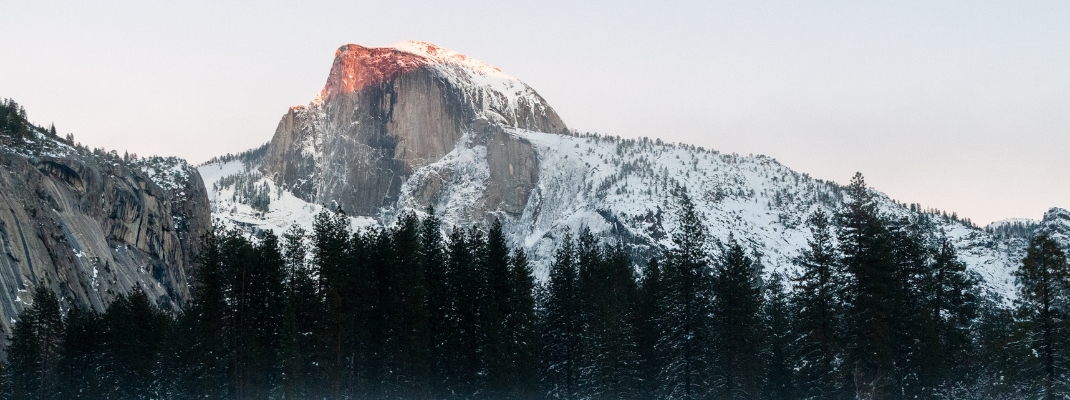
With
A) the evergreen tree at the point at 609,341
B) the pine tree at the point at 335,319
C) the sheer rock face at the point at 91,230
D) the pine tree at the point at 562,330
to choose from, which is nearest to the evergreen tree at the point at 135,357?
the sheer rock face at the point at 91,230

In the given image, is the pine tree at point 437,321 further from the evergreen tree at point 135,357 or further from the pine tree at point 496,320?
the evergreen tree at point 135,357

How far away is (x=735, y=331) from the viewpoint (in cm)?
6100

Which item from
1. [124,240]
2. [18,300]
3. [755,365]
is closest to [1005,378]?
[755,365]

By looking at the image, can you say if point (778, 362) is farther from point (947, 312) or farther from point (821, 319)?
point (821, 319)

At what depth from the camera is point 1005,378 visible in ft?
183

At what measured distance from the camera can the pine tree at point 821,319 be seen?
5356cm

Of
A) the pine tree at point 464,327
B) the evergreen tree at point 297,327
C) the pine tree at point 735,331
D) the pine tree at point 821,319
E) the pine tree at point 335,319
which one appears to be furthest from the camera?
the pine tree at point 735,331

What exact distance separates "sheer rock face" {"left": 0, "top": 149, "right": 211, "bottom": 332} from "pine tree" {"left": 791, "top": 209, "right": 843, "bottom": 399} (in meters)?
53.1

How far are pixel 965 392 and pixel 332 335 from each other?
3829 centimetres

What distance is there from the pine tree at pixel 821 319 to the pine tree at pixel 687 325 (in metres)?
6.35

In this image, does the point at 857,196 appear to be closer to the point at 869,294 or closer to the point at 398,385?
the point at 869,294

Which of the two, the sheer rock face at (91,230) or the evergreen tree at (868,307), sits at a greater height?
the sheer rock face at (91,230)

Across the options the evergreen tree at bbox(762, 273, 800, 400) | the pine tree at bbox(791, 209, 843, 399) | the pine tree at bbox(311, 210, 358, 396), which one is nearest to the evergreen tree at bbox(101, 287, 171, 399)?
the pine tree at bbox(311, 210, 358, 396)

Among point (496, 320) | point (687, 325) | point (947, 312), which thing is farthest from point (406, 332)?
point (947, 312)
